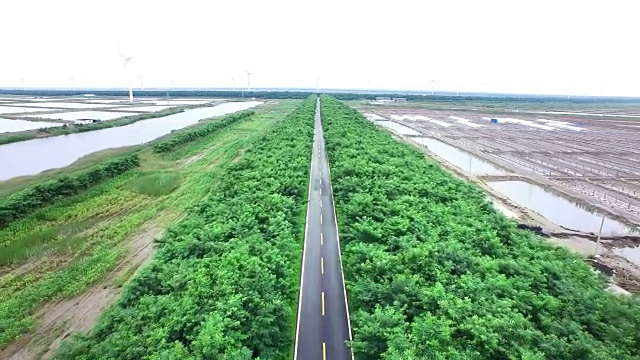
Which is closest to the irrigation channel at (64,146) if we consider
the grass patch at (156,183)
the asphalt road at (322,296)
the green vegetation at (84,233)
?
the green vegetation at (84,233)

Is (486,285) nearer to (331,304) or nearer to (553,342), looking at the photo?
(553,342)

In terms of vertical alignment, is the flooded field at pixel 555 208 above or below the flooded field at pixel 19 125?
below

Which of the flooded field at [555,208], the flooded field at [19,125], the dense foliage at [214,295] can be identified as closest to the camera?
the dense foliage at [214,295]

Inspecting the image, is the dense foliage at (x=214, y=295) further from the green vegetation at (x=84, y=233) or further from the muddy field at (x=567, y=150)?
the muddy field at (x=567, y=150)

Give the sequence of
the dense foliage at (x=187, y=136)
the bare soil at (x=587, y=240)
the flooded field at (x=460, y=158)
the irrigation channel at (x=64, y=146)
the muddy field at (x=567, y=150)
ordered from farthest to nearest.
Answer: the dense foliage at (x=187, y=136) → the flooded field at (x=460, y=158) → the irrigation channel at (x=64, y=146) → the muddy field at (x=567, y=150) → the bare soil at (x=587, y=240)

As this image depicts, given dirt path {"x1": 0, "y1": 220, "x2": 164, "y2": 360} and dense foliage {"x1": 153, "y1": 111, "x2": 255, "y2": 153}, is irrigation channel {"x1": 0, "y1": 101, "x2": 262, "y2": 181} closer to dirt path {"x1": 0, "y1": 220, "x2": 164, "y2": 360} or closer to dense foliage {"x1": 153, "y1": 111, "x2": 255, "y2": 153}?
dense foliage {"x1": 153, "y1": 111, "x2": 255, "y2": 153}

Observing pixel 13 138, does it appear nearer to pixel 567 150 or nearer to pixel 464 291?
pixel 464 291

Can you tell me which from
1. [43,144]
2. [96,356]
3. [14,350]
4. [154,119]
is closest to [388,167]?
[96,356]
